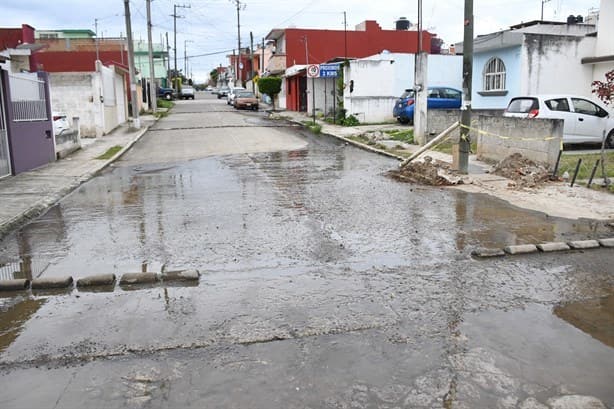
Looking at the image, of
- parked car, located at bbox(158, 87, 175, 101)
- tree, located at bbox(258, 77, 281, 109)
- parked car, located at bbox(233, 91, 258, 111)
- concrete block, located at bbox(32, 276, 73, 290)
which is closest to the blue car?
concrete block, located at bbox(32, 276, 73, 290)

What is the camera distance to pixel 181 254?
7.27 metres

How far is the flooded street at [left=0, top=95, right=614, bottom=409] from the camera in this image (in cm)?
396

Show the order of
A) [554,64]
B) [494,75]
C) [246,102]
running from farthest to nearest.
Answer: [246,102], [494,75], [554,64]

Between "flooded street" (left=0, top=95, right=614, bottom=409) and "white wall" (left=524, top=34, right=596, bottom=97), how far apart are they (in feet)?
44.9

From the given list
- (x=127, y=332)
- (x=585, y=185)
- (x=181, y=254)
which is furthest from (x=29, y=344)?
(x=585, y=185)

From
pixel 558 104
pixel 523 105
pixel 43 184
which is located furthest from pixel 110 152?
pixel 558 104

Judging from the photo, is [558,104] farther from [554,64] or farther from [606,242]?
[606,242]

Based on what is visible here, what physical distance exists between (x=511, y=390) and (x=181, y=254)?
452 cm

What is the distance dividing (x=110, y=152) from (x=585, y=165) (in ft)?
47.3

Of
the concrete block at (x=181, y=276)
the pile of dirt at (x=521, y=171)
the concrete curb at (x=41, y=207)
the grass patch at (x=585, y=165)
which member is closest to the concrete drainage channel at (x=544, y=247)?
the concrete block at (x=181, y=276)

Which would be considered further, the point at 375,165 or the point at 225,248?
the point at 375,165

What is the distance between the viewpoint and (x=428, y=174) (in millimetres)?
12805

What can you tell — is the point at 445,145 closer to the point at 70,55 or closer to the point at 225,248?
the point at 225,248

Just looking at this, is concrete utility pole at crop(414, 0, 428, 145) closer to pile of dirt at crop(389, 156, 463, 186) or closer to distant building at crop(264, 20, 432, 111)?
pile of dirt at crop(389, 156, 463, 186)
